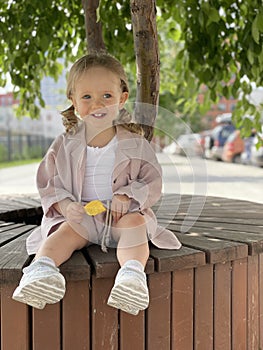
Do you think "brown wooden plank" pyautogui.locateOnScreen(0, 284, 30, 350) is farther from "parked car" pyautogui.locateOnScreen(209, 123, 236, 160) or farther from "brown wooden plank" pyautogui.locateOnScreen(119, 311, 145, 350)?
"parked car" pyautogui.locateOnScreen(209, 123, 236, 160)

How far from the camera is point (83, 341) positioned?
6.40ft

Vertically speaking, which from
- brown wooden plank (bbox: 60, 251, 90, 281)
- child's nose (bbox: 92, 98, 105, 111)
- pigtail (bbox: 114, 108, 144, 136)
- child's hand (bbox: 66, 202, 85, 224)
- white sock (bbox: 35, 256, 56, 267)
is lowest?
brown wooden plank (bbox: 60, 251, 90, 281)

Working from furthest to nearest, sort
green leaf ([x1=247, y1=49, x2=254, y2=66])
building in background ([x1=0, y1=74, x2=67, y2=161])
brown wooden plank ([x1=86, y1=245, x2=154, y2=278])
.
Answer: building in background ([x1=0, y1=74, x2=67, y2=161])
green leaf ([x1=247, y1=49, x2=254, y2=66])
brown wooden plank ([x1=86, y1=245, x2=154, y2=278])

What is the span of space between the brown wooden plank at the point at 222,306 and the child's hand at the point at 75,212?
0.52m

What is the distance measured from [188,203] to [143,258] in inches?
59.8

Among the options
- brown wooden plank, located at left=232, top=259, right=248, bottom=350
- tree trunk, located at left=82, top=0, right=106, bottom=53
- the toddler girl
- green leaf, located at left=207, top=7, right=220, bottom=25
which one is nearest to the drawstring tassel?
the toddler girl

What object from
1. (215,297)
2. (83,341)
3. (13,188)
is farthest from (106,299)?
(13,188)

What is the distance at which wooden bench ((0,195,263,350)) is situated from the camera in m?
1.93

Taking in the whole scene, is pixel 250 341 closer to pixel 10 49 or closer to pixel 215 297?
pixel 215 297

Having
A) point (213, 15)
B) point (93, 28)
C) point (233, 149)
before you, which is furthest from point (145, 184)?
point (233, 149)

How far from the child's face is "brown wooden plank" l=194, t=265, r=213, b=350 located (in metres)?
0.67

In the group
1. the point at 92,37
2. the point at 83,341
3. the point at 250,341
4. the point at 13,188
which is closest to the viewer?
the point at 83,341

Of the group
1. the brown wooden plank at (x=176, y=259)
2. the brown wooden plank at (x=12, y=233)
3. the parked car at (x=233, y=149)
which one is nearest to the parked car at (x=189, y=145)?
the brown wooden plank at (x=176, y=259)

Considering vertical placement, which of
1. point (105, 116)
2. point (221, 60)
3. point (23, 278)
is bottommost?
point (23, 278)
